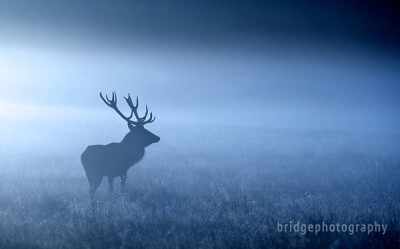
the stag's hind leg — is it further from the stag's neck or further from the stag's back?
the stag's neck

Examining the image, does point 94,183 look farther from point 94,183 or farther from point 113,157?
point 113,157

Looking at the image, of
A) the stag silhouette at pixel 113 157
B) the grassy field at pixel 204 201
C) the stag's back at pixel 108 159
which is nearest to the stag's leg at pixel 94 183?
the stag silhouette at pixel 113 157

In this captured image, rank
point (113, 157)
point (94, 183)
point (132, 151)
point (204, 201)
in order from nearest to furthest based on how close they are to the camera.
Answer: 1. point (204, 201)
2. point (94, 183)
3. point (113, 157)
4. point (132, 151)

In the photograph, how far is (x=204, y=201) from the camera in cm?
825

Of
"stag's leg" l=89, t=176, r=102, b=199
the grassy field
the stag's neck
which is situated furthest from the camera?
the stag's neck

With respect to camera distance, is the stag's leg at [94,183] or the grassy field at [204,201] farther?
the stag's leg at [94,183]

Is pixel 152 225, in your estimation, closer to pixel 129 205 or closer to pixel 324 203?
pixel 129 205

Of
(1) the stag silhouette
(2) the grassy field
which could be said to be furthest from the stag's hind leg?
(2) the grassy field

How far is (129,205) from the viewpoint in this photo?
7.69 meters

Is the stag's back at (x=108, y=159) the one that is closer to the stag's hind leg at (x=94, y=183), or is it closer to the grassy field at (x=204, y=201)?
the stag's hind leg at (x=94, y=183)

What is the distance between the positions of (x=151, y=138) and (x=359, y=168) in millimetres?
7773

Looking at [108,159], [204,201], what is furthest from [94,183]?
[204,201]

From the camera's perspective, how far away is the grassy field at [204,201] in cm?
550

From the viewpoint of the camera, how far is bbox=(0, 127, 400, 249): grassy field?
550cm
